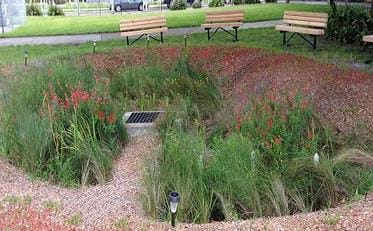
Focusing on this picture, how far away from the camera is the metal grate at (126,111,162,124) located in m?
6.06

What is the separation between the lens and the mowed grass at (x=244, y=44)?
9984mm

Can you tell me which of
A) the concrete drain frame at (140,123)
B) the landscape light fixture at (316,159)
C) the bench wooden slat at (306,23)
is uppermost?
the bench wooden slat at (306,23)

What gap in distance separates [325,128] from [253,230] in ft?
6.18

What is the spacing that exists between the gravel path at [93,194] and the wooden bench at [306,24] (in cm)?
673

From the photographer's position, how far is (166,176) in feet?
13.6

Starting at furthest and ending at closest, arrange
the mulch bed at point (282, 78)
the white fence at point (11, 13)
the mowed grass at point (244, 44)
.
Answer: the white fence at point (11, 13), the mowed grass at point (244, 44), the mulch bed at point (282, 78)

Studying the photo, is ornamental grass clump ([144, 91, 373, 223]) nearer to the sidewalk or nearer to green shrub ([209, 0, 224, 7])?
the sidewalk

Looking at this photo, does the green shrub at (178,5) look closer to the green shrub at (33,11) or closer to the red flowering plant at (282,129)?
the green shrub at (33,11)

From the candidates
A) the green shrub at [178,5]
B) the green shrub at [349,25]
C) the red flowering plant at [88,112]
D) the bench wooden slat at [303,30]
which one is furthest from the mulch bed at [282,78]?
the green shrub at [178,5]

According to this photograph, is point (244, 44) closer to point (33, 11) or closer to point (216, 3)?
point (216, 3)

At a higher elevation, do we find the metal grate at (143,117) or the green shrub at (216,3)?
the green shrub at (216,3)

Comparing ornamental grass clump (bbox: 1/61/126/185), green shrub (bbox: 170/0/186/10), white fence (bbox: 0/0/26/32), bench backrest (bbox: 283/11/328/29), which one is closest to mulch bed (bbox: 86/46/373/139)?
ornamental grass clump (bbox: 1/61/126/185)

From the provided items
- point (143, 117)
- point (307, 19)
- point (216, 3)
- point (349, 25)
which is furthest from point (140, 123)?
point (216, 3)

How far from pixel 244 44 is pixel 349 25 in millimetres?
2894
